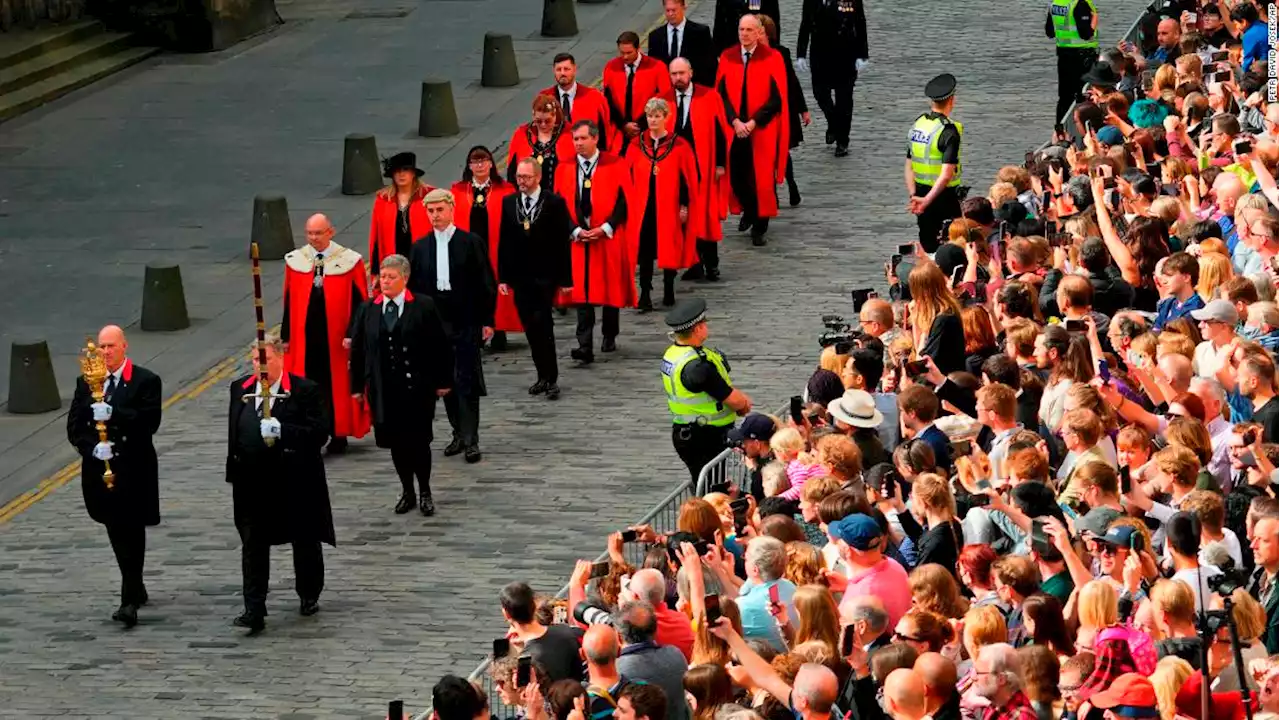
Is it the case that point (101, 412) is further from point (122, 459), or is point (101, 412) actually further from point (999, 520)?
point (999, 520)

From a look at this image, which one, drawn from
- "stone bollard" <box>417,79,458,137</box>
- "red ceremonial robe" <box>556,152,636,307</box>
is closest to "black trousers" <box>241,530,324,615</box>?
→ "red ceremonial robe" <box>556,152,636,307</box>

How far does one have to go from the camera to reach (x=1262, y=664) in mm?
9742

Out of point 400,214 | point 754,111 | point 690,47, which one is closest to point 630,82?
point 754,111

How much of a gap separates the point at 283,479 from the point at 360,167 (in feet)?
33.1

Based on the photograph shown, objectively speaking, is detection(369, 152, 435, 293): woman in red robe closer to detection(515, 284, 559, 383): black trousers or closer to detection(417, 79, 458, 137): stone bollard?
detection(515, 284, 559, 383): black trousers

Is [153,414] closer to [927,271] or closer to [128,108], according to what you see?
Result: [927,271]

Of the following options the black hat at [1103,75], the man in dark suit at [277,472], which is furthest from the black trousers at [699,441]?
the black hat at [1103,75]

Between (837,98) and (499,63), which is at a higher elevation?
(837,98)

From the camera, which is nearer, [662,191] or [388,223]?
[388,223]

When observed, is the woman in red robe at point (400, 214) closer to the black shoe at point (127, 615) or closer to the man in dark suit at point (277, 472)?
the man in dark suit at point (277, 472)

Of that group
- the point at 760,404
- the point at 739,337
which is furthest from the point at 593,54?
the point at 760,404

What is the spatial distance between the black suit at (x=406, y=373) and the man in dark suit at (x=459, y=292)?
0.95 metres

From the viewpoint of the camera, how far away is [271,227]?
2280 cm

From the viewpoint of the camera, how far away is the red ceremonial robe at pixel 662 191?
66.1 feet
